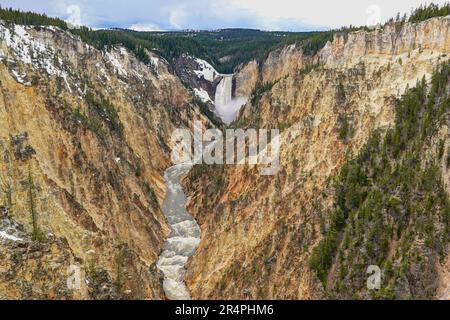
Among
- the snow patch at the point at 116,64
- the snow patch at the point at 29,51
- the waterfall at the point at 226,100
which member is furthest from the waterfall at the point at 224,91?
the snow patch at the point at 29,51

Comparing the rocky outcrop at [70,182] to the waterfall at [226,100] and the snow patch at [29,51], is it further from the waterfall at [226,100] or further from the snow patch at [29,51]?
the waterfall at [226,100]

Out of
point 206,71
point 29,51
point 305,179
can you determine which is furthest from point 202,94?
point 305,179

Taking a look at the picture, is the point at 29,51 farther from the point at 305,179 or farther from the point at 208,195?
the point at 305,179

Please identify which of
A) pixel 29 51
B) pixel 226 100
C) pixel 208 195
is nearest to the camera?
pixel 29 51

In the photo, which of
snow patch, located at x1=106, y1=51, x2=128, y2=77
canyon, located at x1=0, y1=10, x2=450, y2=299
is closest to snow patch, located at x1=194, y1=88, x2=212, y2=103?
snow patch, located at x1=106, y1=51, x2=128, y2=77

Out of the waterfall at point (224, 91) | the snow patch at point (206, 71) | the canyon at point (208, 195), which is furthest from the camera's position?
the snow patch at point (206, 71)
